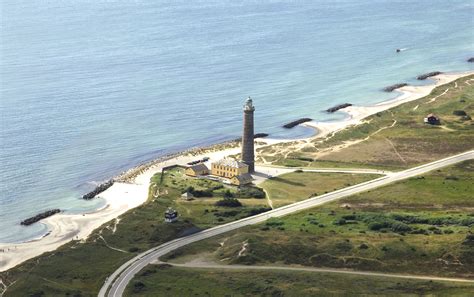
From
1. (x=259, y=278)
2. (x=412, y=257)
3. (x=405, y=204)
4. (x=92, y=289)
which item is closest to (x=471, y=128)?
(x=405, y=204)

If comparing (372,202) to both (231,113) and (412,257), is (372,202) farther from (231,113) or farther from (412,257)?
(231,113)

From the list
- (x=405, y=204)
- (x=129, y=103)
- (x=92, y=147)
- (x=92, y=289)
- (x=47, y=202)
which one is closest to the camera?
(x=92, y=289)

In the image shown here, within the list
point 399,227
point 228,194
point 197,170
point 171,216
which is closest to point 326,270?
point 399,227

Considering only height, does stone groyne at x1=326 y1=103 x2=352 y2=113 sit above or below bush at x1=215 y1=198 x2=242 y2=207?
above

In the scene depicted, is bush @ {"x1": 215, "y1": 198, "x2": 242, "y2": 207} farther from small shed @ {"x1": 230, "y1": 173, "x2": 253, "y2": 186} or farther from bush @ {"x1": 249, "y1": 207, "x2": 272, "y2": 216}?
small shed @ {"x1": 230, "y1": 173, "x2": 253, "y2": 186}

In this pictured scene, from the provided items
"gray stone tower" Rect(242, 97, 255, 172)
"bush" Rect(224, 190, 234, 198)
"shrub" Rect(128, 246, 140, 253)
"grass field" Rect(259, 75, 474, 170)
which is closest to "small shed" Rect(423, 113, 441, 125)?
"grass field" Rect(259, 75, 474, 170)

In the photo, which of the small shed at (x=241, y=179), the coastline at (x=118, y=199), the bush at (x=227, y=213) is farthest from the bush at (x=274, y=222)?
the coastline at (x=118, y=199)
